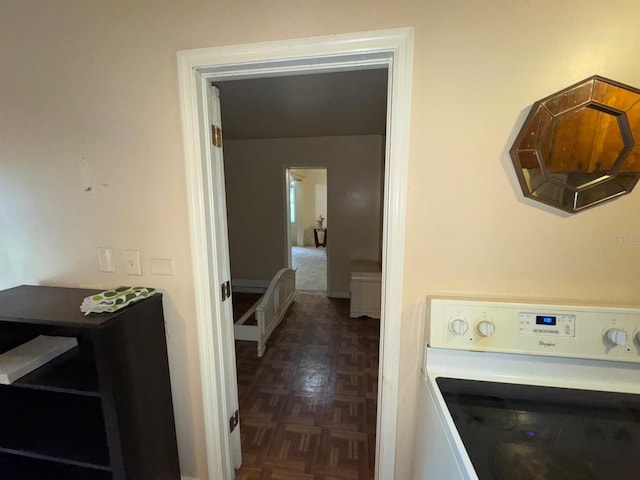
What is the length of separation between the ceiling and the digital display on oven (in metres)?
1.64

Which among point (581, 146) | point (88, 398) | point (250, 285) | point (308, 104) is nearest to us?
point (581, 146)

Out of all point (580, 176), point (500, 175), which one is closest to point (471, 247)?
point (500, 175)

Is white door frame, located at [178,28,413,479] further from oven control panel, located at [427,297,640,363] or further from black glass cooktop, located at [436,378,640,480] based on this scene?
black glass cooktop, located at [436,378,640,480]

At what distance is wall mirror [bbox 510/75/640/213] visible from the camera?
0.85 metres

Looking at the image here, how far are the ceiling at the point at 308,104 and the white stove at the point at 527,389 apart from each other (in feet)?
5.40

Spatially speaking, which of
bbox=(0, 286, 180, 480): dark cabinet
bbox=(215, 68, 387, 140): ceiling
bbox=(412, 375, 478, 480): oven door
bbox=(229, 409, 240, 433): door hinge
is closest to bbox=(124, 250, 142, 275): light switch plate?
bbox=(0, 286, 180, 480): dark cabinet

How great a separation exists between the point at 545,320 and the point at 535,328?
0.04m

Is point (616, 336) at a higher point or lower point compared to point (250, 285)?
higher

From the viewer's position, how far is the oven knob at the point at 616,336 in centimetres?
89

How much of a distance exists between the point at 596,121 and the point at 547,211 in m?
0.30

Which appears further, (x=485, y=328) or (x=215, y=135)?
(x=215, y=135)

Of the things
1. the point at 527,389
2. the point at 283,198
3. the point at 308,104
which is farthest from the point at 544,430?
the point at 283,198

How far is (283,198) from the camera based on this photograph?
440 cm

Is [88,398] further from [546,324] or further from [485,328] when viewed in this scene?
[546,324]
